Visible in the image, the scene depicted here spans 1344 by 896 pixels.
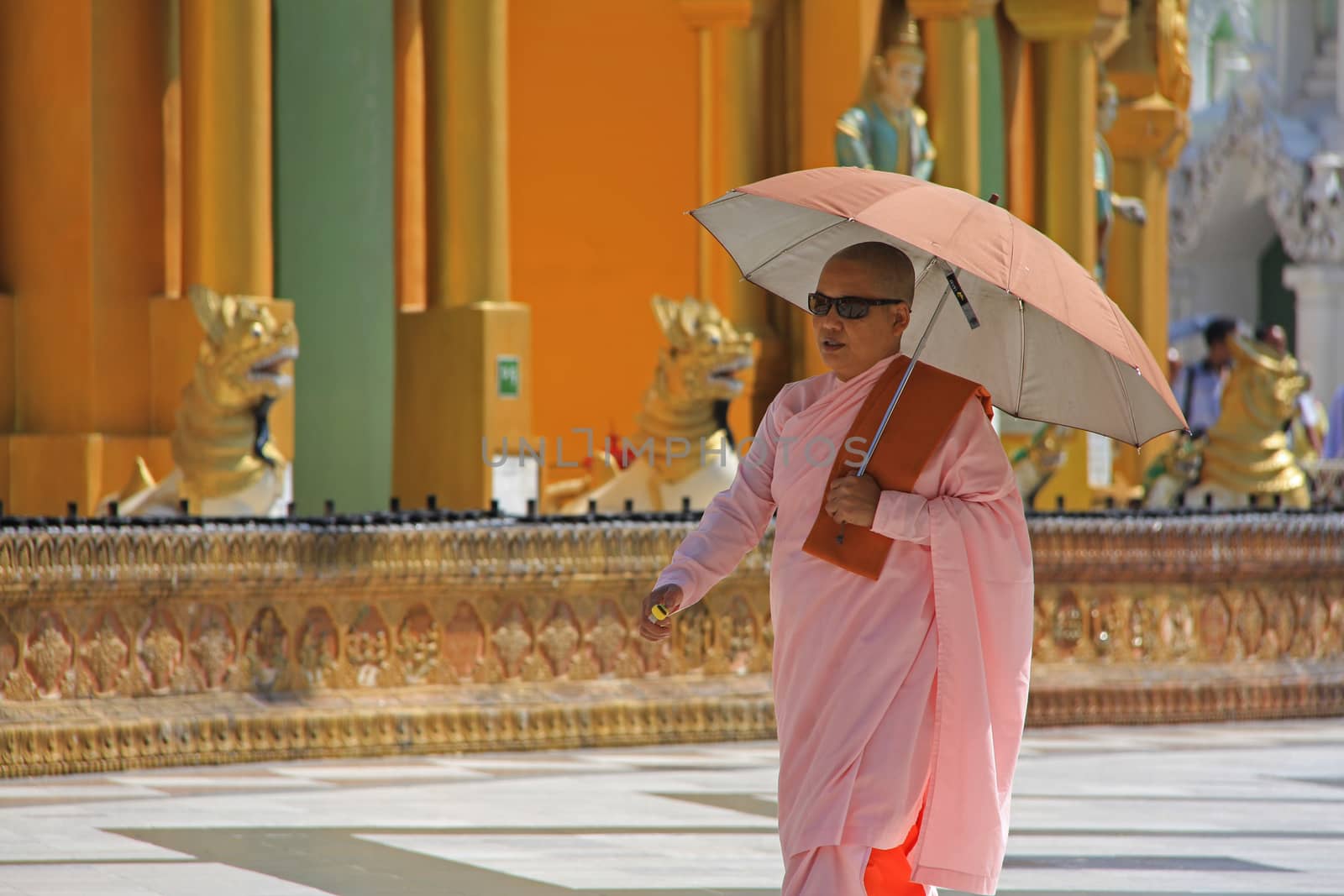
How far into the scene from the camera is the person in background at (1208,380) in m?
13.4

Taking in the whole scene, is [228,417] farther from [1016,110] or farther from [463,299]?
[1016,110]

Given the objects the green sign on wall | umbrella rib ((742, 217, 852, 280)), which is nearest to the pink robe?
umbrella rib ((742, 217, 852, 280))

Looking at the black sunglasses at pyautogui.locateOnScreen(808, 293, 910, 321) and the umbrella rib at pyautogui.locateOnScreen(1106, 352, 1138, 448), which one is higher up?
the black sunglasses at pyautogui.locateOnScreen(808, 293, 910, 321)

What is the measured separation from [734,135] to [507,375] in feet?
10.5

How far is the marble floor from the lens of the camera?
561 cm

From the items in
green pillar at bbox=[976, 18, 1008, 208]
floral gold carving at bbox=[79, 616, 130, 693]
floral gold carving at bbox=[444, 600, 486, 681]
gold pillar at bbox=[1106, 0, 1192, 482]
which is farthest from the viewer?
gold pillar at bbox=[1106, 0, 1192, 482]

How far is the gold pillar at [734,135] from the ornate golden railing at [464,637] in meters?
3.51

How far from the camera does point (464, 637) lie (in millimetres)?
8695

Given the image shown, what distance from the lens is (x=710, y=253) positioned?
528 inches

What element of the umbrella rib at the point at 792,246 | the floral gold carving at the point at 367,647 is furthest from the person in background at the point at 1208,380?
the umbrella rib at the point at 792,246

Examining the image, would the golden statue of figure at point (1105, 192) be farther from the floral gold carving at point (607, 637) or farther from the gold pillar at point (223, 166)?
the floral gold carving at point (607, 637)

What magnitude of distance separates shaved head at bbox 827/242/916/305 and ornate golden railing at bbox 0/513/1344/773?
4323 mm

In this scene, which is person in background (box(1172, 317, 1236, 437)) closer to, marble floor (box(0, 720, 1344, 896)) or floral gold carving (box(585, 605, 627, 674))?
marble floor (box(0, 720, 1344, 896))

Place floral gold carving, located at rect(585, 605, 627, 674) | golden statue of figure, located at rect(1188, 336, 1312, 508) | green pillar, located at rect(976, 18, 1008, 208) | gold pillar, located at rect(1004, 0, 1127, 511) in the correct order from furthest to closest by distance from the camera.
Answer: gold pillar, located at rect(1004, 0, 1127, 511)
green pillar, located at rect(976, 18, 1008, 208)
golden statue of figure, located at rect(1188, 336, 1312, 508)
floral gold carving, located at rect(585, 605, 627, 674)
